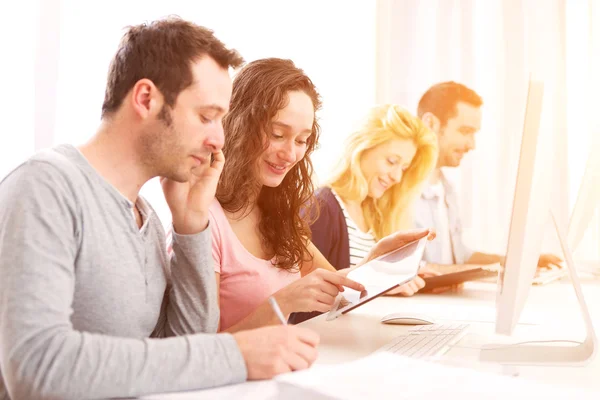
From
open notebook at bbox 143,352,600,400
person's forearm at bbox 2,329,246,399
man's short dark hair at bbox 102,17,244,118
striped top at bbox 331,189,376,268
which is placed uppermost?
man's short dark hair at bbox 102,17,244,118

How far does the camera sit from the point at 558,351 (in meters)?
1.08

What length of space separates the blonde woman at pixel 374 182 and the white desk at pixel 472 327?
0.36m

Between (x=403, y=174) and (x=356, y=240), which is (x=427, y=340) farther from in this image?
(x=403, y=174)

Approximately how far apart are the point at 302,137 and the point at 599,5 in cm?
266

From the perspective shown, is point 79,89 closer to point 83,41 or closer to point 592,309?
point 83,41

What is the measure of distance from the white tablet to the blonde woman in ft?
2.65

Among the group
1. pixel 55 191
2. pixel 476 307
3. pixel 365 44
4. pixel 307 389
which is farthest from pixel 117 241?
pixel 365 44

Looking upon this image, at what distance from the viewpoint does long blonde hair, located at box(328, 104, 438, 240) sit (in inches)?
93.6

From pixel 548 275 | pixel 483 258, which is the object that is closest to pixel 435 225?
pixel 483 258

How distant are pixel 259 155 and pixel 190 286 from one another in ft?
1.61

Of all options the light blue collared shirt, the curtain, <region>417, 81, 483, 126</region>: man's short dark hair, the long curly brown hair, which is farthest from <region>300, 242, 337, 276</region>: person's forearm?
the curtain

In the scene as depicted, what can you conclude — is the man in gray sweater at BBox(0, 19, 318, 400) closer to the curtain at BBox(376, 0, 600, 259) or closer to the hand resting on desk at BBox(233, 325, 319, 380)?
the hand resting on desk at BBox(233, 325, 319, 380)

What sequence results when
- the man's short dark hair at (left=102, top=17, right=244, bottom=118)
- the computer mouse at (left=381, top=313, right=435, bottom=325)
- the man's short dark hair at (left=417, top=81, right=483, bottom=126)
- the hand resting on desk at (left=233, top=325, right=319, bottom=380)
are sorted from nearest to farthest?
the hand resting on desk at (left=233, top=325, right=319, bottom=380), the man's short dark hair at (left=102, top=17, right=244, bottom=118), the computer mouse at (left=381, top=313, right=435, bottom=325), the man's short dark hair at (left=417, top=81, right=483, bottom=126)

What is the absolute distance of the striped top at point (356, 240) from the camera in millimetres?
2230
